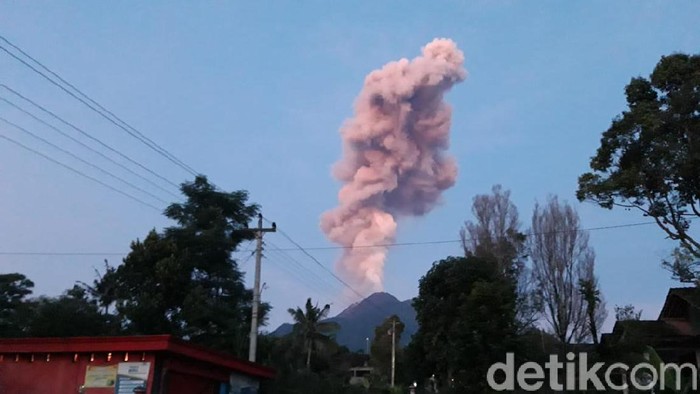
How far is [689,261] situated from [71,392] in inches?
598

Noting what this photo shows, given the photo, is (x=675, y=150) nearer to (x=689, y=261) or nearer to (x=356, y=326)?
(x=689, y=261)

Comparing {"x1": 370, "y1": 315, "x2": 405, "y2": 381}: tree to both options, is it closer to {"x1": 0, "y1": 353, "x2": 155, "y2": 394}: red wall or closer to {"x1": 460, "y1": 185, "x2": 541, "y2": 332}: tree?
{"x1": 460, "y1": 185, "x2": 541, "y2": 332}: tree

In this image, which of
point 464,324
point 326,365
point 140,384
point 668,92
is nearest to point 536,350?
point 464,324

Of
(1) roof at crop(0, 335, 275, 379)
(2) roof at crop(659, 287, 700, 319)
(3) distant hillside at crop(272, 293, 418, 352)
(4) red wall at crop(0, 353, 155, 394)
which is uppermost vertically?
(3) distant hillside at crop(272, 293, 418, 352)

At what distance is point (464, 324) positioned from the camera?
24.8m

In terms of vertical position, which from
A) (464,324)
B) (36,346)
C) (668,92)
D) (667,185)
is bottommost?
(36,346)

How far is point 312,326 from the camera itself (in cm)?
4644

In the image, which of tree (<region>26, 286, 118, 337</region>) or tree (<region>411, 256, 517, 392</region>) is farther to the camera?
tree (<region>411, 256, 517, 392</region>)

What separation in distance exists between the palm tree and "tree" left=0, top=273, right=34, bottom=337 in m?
17.6

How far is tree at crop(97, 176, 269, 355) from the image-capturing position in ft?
84.4

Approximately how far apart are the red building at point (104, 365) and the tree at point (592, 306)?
68.8 ft

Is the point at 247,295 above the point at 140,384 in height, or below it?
above

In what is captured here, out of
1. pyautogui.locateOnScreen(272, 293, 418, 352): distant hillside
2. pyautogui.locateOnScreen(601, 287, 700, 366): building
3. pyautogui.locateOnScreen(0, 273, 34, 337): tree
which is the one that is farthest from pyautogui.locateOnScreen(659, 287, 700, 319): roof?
pyautogui.locateOnScreen(272, 293, 418, 352): distant hillside

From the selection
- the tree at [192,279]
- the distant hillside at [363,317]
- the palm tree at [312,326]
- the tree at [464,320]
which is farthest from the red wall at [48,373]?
the distant hillside at [363,317]
